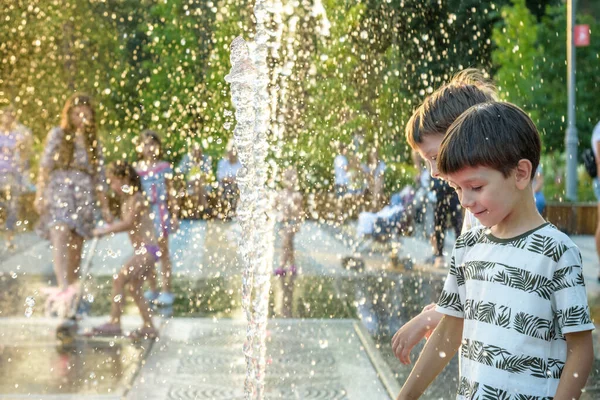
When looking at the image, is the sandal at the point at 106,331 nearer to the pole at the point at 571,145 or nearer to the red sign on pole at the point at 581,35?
the pole at the point at 571,145

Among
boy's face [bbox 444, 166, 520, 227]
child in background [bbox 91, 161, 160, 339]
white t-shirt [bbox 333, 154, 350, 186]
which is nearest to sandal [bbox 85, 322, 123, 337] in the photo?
child in background [bbox 91, 161, 160, 339]

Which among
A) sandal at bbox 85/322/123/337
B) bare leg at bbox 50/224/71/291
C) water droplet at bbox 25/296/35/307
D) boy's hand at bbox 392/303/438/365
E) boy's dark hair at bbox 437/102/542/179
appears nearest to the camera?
boy's dark hair at bbox 437/102/542/179

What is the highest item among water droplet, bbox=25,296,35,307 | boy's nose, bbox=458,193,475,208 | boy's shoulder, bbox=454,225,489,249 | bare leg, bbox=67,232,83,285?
boy's nose, bbox=458,193,475,208

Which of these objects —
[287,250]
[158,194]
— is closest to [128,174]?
[158,194]

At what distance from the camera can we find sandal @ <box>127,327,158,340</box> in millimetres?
6401

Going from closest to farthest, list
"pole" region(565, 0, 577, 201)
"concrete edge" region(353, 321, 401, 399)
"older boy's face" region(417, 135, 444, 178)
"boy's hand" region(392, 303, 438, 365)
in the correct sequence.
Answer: "boy's hand" region(392, 303, 438, 365)
"older boy's face" region(417, 135, 444, 178)
"concrete edge" region(353, 321, 401, 399)
"pole" region(565, 0, 577, 201)

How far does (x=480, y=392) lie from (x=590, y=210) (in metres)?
13.8

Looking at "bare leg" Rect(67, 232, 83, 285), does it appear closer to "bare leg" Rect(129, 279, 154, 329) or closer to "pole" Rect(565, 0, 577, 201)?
"bare leg" Rect(129, 279, 154, 329)

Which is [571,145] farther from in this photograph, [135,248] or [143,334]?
[143,334]

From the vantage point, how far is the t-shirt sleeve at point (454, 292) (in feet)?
8.28

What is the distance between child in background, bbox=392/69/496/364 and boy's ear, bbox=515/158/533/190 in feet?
1.05

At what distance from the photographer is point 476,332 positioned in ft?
7.82

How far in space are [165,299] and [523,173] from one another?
5.83 meters

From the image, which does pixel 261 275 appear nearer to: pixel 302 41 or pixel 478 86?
pixel 478 86
